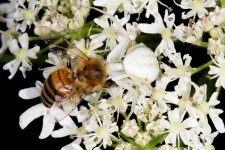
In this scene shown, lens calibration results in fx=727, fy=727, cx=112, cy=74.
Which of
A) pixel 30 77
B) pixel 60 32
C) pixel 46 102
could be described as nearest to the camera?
pixel 46 102

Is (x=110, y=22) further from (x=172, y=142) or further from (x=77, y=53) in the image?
(x=172, y=142)

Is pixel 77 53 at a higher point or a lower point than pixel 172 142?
higher

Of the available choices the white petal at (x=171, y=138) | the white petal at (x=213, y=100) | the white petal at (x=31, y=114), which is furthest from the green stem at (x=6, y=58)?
the white petal at (x=213, y=100)

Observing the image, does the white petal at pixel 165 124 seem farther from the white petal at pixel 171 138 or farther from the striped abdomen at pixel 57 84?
the striped abdomen at pixel 57 84

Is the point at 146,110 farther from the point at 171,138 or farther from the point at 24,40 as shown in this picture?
the point at 24,40

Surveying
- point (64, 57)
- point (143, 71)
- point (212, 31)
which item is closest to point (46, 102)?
point (64, 57)

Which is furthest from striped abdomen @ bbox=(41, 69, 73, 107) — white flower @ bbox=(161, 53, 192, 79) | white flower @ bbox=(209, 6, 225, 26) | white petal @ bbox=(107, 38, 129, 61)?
white flower @ bbox=(209, 6, 225, 26)

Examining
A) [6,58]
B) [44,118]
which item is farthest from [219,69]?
[6,58]

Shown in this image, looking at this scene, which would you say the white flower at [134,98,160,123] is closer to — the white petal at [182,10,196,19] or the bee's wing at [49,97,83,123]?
the bee's wing at [49,97,83,123]
